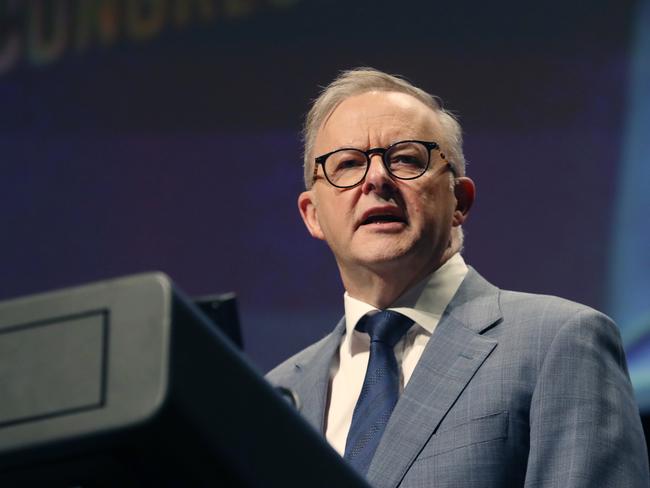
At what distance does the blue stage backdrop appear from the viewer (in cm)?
293

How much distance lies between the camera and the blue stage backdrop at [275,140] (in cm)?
293

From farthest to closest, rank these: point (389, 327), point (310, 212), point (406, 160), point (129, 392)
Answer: point (310, 212), point (406, 160), point (389, 327), point (129, 392)

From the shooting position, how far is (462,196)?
6.79 feet

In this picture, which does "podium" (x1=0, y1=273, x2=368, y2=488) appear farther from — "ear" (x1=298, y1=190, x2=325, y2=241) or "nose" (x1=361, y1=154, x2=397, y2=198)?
"ear" (x1=298, y1=190, x2=325, y2=241)

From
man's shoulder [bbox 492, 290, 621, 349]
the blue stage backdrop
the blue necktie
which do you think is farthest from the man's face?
the blue stage backdrop

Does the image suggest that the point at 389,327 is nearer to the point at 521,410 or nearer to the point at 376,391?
the point at 376,391

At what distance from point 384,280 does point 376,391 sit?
0.93ft

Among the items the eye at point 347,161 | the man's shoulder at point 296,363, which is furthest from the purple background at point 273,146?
the eye at point 347,161

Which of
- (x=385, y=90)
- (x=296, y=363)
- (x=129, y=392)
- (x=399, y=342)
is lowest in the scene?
(x=296, y=363)

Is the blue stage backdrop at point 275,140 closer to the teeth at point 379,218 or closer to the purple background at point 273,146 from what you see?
the purple background at point 273,146

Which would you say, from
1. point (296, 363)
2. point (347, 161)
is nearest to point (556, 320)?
point (347, 161)

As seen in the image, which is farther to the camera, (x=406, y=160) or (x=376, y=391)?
(x=406, y=160)

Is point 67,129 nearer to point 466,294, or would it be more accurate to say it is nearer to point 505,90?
point 505,90

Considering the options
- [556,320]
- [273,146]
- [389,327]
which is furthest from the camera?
[273,146]
